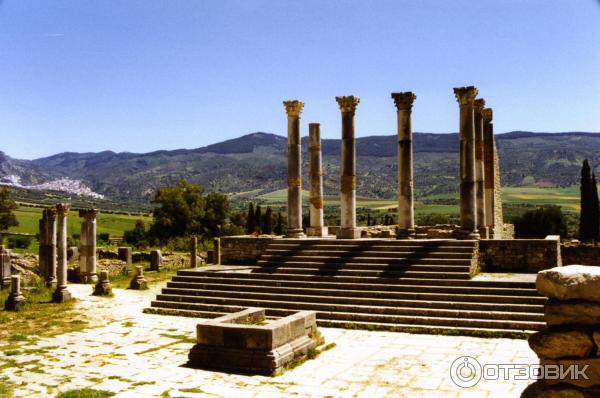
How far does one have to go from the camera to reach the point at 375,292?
57.7 ft

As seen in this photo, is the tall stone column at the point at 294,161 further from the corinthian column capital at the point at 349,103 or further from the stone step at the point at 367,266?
the stone step at the point at 367,266

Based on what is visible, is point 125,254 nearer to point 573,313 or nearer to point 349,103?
point 349,103

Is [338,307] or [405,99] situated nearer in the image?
[338,307]

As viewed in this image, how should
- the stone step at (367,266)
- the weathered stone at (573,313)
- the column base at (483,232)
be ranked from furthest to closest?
1. the column base at (483,232)
2. the stone step at (367,266)
3. the weathered stone at (573,313)

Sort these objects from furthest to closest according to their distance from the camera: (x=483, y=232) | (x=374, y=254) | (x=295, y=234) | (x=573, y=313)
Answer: (x=295, y=234)
(x=483, y=232)
(x=374, y=254)
(x=573, y=313)

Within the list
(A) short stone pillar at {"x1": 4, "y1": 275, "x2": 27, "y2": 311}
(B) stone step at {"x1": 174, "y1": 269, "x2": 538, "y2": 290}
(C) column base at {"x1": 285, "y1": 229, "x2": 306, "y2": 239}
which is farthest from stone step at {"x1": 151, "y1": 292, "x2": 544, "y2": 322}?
(C) column base at {"x1": 285, "y1": 229, "x2": 306, "y2": 239}

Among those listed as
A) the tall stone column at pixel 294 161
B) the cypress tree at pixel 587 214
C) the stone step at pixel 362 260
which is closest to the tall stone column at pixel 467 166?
the stone step at pixel 362 260

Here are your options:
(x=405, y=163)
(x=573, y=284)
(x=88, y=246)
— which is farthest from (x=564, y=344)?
(x=88, y=246)

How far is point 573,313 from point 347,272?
12.3 meters

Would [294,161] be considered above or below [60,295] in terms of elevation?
above

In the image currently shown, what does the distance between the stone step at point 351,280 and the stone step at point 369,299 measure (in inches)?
26.7

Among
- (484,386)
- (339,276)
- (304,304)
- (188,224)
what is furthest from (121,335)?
(188,224)

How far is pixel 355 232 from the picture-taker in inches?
898

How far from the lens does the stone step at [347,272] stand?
17.8 metres
